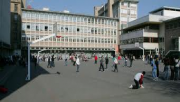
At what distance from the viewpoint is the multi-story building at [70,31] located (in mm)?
59812

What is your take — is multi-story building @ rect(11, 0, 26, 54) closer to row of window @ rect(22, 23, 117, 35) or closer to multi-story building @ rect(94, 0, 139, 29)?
row of window @ rect(22, 23, 117, 35)

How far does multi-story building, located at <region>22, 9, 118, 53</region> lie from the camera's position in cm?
5981

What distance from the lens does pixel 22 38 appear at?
193 ft

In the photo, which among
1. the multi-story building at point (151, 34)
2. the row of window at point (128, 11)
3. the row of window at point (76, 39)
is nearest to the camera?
the multi-story building at point (151, 34)

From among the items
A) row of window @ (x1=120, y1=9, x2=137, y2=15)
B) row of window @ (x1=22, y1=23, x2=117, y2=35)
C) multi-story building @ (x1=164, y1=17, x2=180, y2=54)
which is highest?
row of window @ (x1=120, y1=9, x2=137, y2=15)

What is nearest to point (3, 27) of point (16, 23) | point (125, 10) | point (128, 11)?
point (16, 23)

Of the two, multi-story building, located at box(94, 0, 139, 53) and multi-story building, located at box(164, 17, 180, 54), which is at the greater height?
multi-story building, located at box(94, 0, 139, 53)

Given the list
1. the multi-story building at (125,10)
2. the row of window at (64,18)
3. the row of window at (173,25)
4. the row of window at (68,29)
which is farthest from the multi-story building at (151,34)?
the row of window at (64,18)

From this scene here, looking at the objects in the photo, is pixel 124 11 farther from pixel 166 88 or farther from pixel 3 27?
pixel 166 88

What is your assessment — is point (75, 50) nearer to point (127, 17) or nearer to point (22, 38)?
point (22, 38)

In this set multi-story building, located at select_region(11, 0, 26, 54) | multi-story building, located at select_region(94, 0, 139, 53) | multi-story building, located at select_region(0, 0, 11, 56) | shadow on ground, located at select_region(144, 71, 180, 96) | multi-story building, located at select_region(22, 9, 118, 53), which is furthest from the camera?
multi-story building, located at select_region(94, 0, 139, 53)

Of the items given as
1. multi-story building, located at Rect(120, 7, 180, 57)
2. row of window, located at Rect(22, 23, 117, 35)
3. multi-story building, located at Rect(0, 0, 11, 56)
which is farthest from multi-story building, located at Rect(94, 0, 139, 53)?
multi-story building, located at Rect(0, 0, 11, 56)

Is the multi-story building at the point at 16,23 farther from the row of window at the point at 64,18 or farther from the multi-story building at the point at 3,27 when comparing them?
the multi-story building at the point at 3,27

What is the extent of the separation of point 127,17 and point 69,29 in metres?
23.4
